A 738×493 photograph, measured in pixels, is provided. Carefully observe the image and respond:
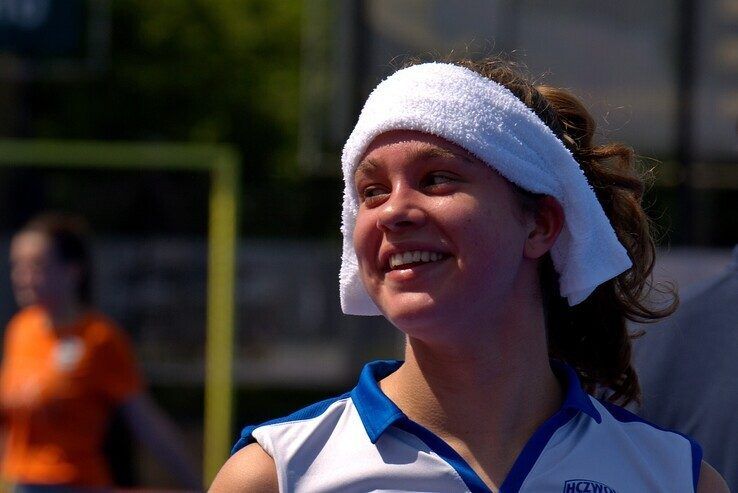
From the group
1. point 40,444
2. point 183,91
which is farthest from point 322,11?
point 40,444

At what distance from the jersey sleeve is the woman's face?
3.46 m

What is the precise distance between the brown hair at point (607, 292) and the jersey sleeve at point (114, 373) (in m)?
3.29

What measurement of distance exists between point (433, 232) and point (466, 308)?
0.12 metres

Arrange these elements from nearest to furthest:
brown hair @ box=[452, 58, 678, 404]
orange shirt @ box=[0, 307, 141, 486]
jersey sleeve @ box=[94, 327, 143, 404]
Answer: brown hair @ box=[452, 58, 678, 404] < orange shirt @ box=[0, 307, 141, 486] < jersey sleeve @ box=[94, 327, 143, 404]

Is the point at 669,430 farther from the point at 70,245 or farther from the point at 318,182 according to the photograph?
the point at 318,182

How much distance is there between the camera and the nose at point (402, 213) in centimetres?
183

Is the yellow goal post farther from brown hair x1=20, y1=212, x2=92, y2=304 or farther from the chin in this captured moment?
the chin

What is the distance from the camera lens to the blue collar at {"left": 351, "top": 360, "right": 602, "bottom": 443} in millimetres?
1828

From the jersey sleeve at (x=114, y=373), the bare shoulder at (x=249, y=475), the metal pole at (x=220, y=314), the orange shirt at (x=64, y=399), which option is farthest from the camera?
the metal pole at (x=220, y=314)

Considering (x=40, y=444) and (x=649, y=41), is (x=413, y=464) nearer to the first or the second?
(x=40, y=444)

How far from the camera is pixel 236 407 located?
30.8 feet

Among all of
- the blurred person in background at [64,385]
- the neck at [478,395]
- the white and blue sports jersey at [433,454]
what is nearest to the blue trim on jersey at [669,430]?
the white and blue sports jersey at [433,454]

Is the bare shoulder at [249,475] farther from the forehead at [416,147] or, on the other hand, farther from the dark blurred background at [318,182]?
the dark blurred background at [318,182]

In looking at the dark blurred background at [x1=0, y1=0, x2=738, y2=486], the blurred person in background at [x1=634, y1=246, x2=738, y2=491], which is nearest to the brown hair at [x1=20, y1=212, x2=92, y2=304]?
the dark blurred background at [x1=0, y1=0, x2=738, y2=486]
